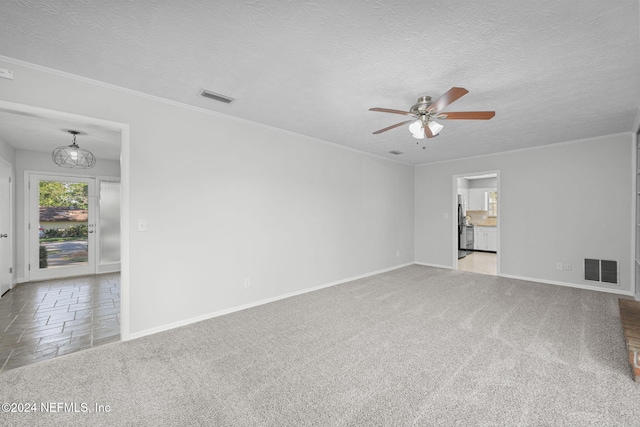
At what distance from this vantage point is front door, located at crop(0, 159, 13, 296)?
4.18 m

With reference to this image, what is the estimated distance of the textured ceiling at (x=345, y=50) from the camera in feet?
5.49

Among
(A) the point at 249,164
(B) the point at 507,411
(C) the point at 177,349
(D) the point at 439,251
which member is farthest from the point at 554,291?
(C) the point at 177,349

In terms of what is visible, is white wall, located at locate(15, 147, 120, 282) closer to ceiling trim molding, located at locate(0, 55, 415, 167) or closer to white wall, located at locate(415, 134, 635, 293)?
ceiling trim molding, located at locate(0, 55, 415, 167)

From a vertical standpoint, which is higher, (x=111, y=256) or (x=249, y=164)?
(x=249, y=164)

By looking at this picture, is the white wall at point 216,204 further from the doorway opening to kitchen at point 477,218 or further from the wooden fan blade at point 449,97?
the doorway opening to kitchen at point 477,218

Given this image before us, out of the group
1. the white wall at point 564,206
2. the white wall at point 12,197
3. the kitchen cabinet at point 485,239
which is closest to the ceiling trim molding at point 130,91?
the white wall at point 12,197

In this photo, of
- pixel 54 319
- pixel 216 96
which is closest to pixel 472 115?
pixel 216 96

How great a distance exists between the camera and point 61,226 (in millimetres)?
5582

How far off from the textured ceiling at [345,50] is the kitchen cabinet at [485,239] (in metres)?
5.77

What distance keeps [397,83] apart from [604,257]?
4.75 m

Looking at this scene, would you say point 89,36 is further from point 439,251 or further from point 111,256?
point 439,251

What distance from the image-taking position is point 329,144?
15.7 feet

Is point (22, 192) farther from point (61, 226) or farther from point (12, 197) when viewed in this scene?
point (61, 226)

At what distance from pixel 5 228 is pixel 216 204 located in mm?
3881
